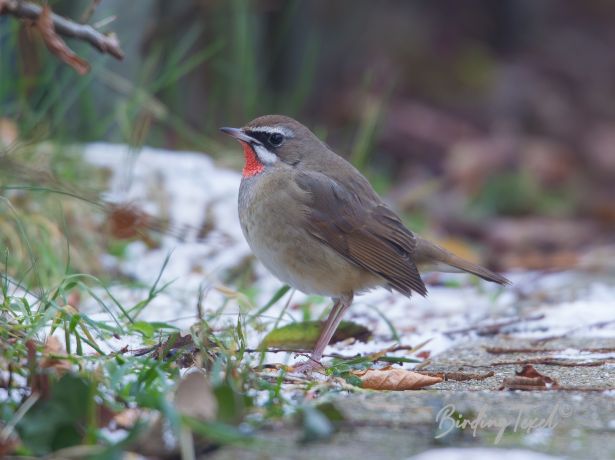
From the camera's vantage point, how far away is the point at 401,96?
512 inches

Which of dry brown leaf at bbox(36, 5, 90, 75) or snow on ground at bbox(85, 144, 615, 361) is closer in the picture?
dry brown leaf at bbox(36, 5, 90, 75)

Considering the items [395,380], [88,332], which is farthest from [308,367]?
[88,332]

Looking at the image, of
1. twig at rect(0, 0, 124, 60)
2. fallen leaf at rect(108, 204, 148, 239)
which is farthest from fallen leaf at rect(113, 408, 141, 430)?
twig at rect(0, 0, 124, 60)

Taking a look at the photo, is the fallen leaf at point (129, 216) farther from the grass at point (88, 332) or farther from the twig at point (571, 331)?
the twig at point (571, 331)

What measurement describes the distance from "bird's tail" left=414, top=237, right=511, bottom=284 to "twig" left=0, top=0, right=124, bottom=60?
1.82m

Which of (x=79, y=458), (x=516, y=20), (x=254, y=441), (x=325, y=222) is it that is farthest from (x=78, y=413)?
(x=516, y=20)

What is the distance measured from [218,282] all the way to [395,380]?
2.65 metres

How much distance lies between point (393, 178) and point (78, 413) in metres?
8.11

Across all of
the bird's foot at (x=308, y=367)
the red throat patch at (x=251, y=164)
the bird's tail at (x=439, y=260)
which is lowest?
the bird's foot at (x=308, y=367)

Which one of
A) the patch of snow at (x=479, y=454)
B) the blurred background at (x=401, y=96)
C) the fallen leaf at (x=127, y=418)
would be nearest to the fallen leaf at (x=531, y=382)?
the patch of snow at (x=479, y=454)

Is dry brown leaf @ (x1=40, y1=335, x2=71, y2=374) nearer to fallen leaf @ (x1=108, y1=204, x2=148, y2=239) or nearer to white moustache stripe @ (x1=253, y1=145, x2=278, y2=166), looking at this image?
fallen leaf @ (x1=108, y1=204, x2=148, y2=239)

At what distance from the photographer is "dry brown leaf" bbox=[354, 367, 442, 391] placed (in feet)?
11.4

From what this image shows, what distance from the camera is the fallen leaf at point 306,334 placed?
4.39 meters

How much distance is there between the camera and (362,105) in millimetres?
11992
